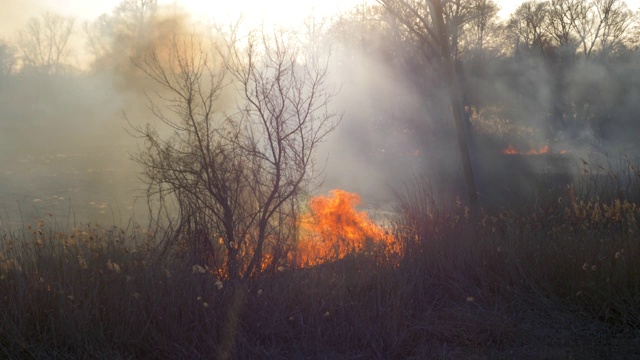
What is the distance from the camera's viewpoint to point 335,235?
784 cm

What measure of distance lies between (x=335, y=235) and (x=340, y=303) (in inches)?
111

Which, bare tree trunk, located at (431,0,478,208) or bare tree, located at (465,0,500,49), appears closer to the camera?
bare tree trunk, located at (431,0,478,208)

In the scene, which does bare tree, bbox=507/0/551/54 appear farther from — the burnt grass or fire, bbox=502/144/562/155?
the burnt grass

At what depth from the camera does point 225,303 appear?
4.98 m

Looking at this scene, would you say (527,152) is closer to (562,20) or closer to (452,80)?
(562,20)

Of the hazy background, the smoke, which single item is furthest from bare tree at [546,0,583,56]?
the smoke

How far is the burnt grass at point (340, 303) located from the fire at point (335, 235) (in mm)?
362

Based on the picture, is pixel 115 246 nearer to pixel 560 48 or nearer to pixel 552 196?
pixel 552 196

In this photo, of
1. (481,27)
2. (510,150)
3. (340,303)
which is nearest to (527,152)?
(510,150)

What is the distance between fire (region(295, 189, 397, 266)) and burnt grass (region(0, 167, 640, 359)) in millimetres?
362

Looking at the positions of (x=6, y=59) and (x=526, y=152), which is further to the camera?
(x=526, y=152)

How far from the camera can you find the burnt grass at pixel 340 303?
177 inches

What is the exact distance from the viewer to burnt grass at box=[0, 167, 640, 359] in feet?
14.7

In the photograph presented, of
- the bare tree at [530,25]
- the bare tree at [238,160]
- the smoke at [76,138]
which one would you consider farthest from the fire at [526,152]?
the bare tree at [238,160]
